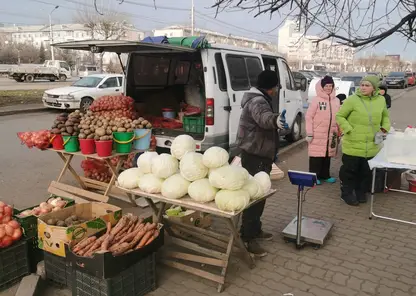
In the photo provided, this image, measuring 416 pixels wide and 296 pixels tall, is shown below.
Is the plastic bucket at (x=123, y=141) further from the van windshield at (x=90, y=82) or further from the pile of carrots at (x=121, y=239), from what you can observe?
the van windshield at (x=90, y=82)

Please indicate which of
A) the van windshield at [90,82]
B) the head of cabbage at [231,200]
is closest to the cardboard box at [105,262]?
the head of cabbage at [231,200]

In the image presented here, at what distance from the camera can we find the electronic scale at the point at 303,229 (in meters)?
3.84

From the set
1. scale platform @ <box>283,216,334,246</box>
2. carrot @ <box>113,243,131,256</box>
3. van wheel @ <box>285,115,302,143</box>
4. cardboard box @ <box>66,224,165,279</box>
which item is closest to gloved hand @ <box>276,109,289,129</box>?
scale platform @ <box>283,216,334,246</box>

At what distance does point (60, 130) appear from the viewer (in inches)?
208

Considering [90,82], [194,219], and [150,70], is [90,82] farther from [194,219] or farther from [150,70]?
[194,219]

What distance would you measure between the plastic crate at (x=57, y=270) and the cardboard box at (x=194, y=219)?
1152 millimetres

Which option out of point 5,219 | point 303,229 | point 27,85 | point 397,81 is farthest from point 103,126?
point 397,81

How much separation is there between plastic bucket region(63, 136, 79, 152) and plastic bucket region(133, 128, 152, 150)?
0.80 metres

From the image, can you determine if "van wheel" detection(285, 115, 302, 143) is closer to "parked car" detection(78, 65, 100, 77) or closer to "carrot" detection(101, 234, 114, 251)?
"carrot" detection(101, 234, 114, 251)

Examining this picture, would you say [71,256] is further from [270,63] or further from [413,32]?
[270,63]

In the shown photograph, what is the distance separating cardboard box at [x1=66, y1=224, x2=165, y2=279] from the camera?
9.55 feet

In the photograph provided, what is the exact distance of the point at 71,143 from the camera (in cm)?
527

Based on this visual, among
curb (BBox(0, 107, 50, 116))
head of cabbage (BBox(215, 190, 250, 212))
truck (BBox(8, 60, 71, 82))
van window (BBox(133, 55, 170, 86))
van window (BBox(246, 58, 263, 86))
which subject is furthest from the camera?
truck (BBox(8, 60, 71, 82))

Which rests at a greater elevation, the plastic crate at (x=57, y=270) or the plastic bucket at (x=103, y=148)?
the plastic bucket at (x=103, y=148)
